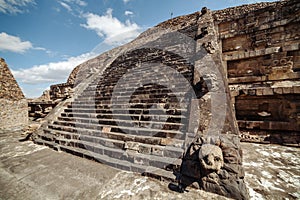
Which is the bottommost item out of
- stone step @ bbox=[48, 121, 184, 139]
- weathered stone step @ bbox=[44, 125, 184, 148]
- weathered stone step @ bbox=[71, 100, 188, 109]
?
weathered stone step @ bbox=[44, 125, 184, 148]

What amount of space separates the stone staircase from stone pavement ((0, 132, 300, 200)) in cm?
30

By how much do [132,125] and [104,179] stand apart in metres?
1.66

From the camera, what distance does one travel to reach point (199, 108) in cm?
301

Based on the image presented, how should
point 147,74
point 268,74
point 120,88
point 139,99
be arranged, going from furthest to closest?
point 147,74, point 120,88, point 139,99, point 268,74

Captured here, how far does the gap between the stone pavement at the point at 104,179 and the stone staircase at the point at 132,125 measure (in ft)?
1.00

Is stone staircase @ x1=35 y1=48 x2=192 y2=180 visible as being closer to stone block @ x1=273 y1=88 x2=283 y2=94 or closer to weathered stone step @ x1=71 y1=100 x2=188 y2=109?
weathered stone step @ x1=71 y1=100 x2=188 y2=109

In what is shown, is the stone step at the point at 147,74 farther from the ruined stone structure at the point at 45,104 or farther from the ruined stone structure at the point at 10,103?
the ruined stone structure at the point at 10,103

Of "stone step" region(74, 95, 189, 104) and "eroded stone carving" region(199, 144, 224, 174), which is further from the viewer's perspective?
"stone step" region(74, 95, 189, 104)

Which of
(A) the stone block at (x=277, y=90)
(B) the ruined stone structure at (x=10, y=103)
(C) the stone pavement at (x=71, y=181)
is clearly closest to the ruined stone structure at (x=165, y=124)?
(C) the stone pavement at (x=71, y=181)

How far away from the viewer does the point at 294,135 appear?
389 cm

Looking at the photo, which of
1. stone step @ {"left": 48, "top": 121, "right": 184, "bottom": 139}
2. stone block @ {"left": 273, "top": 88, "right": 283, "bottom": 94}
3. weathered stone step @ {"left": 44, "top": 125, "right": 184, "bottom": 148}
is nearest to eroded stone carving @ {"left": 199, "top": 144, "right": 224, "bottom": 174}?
weathered stone step @ {"left": 44, "top": 125, "right": 184, "bottom": 148}

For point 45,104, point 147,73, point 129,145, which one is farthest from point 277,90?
point 45,104

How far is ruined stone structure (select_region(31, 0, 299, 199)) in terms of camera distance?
2.34 metres

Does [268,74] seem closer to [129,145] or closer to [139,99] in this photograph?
[139,99]
